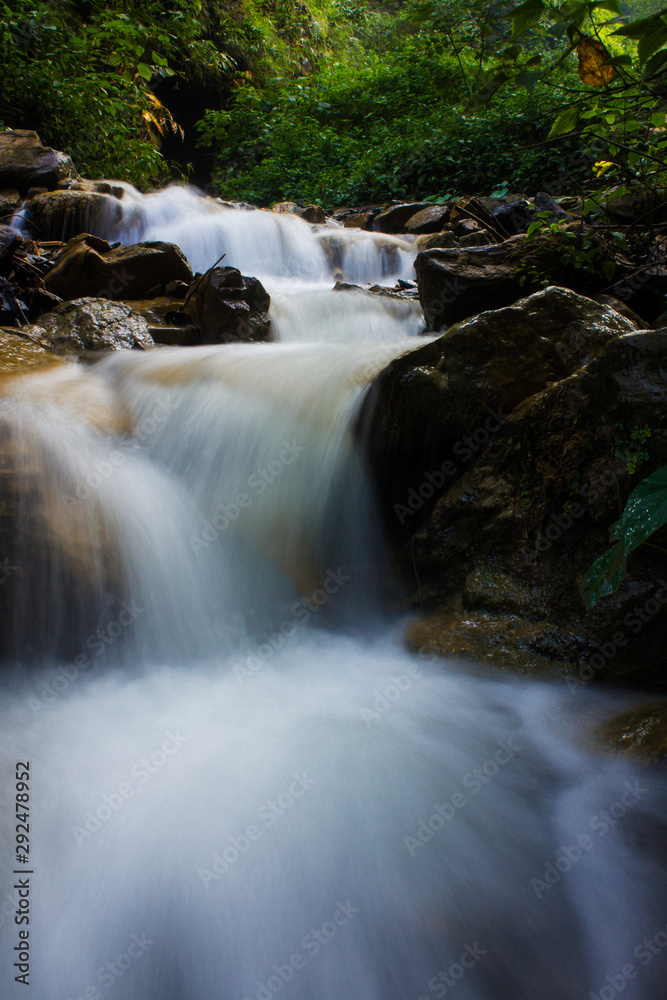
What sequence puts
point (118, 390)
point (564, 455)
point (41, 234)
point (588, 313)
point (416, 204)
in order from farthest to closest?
1. point (416, 204)
2. point (41, 234)
3. point (118, 390)
4. point (588, 313)
5. point (564, 455)

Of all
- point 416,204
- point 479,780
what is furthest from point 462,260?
point 416,204

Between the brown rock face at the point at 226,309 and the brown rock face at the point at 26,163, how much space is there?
3.66 meters

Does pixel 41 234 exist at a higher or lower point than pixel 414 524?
higher

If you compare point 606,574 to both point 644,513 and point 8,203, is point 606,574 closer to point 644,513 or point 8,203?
point 644,513

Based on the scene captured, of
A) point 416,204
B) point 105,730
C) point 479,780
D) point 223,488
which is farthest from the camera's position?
point 416,204

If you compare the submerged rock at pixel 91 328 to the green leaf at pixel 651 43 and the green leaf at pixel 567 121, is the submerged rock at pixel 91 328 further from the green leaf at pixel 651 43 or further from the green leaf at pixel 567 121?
the green leaf at pixel 651 43

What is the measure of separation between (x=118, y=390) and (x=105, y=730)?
8.35ft

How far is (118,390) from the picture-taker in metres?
4.01

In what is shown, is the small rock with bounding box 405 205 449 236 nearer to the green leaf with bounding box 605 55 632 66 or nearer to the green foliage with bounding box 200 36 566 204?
the green foliage with bounding box 200 36 566 204

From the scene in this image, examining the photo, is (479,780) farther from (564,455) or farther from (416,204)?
(416,204)

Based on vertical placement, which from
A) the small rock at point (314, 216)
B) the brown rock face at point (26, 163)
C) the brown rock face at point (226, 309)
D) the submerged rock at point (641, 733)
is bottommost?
the submerged rock at point (641, 733)

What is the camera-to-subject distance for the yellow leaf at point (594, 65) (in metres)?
1.98

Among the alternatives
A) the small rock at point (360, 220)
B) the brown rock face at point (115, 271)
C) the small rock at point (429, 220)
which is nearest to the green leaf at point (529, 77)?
the brown rock face at point (115, 271)
